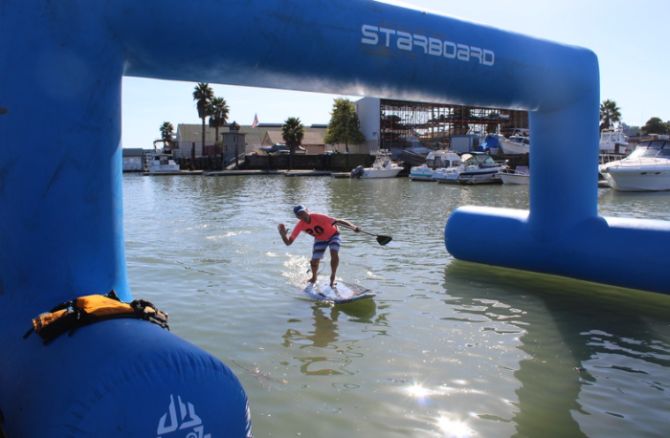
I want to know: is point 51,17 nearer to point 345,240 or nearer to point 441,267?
point 441,267

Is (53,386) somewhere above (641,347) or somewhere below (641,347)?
above

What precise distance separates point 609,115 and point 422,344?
82481mm

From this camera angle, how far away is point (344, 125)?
70875 mm

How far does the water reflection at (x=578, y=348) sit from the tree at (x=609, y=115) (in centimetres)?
7741

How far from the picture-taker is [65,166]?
12.4ft

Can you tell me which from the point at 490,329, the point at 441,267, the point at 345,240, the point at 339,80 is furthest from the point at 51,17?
the point at 345,240

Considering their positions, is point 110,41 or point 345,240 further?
point 345,240

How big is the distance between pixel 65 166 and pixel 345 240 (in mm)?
10011

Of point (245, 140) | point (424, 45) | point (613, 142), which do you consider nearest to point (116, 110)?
point (424, 45)

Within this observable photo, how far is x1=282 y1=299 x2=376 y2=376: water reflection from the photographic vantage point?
5.62 meters

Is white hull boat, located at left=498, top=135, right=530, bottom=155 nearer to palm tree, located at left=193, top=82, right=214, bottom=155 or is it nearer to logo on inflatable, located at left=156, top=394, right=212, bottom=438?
palm tree, located at left=193, top=82, right=214, bottom=155

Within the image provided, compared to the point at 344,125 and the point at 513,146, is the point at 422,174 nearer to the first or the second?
the point at 513,146

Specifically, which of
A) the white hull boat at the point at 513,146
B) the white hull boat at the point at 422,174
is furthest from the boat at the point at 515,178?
the white hull boat at the point at 513,146

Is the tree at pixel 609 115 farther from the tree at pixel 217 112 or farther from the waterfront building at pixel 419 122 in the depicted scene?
the tree at pixel 217 112
